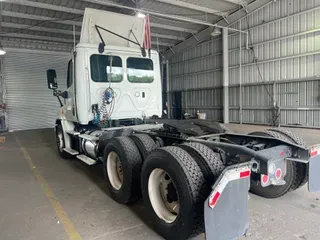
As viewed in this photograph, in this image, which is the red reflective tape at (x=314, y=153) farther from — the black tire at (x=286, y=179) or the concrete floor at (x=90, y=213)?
the concrete floor at (x=90, y=213)

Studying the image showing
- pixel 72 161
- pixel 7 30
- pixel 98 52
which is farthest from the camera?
pixel 7 30

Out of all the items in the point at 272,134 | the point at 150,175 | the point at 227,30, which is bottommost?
the point at 150,175

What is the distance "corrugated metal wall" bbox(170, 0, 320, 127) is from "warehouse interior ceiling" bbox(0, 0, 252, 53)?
1693mm

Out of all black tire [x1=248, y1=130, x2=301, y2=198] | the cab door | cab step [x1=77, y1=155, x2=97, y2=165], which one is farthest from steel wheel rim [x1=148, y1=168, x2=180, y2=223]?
the cab door

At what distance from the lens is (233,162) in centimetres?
283

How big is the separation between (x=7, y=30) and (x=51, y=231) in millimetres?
15091

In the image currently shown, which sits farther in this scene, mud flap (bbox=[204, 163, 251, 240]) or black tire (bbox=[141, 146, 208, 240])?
black tire (bbox=[141, 146, 208, 240])

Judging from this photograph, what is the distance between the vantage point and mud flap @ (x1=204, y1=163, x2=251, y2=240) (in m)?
2.06

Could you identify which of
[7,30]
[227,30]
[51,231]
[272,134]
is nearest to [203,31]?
[227,30]

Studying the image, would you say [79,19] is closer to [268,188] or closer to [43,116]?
[43,116]

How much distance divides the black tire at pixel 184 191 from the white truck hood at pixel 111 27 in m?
3.91

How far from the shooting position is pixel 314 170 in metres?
2.88

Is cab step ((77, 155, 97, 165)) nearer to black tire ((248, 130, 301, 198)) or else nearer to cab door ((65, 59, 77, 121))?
cab door ((65, 59, 77, 121))

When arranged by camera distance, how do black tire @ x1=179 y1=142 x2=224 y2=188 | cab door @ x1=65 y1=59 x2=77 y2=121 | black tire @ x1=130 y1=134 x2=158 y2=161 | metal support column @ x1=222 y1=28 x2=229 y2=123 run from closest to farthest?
black tire @ x1=179 y1=142 x2=224 y2=188, black tire @ x1=130 y1=134 x2=158 y2=161, cab door @ x1=65 y1=59 x2=77 y2=121, metal support column @ x1=222 y1=28 x2=229 y2=123
